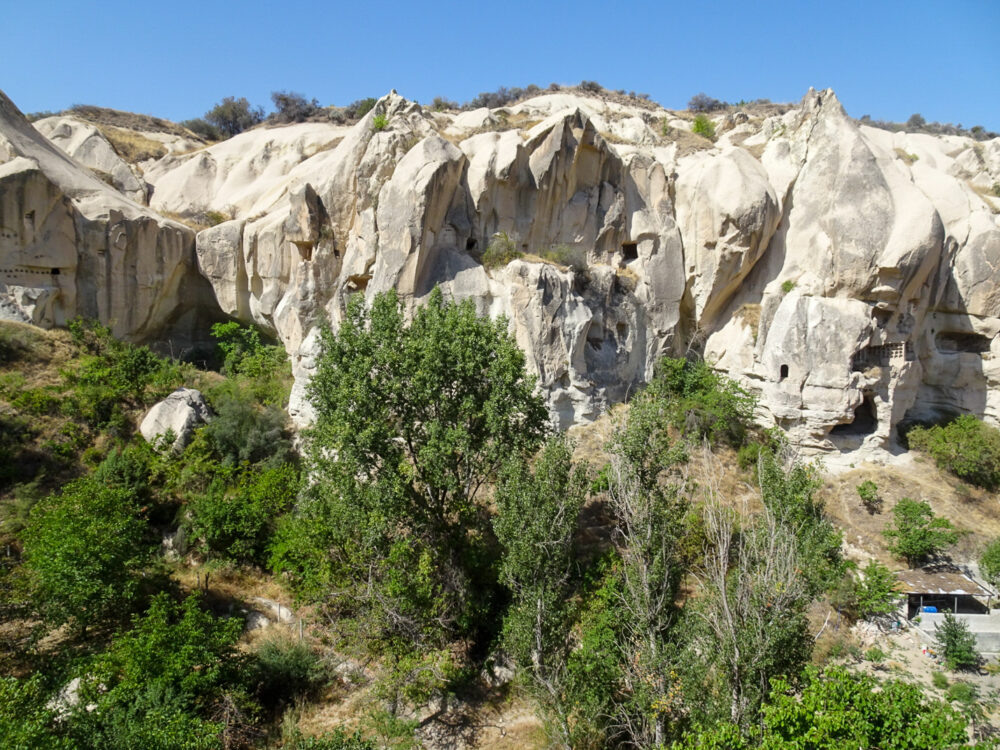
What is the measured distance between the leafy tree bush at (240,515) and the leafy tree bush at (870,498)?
597 inches

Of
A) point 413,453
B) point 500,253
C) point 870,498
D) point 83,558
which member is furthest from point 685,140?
point 83,558

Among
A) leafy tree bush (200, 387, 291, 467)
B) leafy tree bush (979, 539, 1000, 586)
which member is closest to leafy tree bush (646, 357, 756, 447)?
leafy tree bush (979, 539, 1000, 586)

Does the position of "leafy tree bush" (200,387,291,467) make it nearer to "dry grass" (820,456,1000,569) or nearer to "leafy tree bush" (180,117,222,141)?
"dry grass" (820,456,1000,569)

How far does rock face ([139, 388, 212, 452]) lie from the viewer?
1499 centimetres

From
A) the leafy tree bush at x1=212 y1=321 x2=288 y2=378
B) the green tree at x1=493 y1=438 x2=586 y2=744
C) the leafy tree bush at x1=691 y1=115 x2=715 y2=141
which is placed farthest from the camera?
the leafy tree bush at x1=691 y1=115 x2=715 y2=141

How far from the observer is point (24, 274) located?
669 inches

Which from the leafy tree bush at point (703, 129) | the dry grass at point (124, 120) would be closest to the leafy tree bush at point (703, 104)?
the leafy tree bush at point (703, 129)

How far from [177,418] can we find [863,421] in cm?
2069

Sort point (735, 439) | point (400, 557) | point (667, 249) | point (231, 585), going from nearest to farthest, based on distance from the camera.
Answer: point (400, 557) → point (231, 585) → point (735, 439) → point (667, 249)

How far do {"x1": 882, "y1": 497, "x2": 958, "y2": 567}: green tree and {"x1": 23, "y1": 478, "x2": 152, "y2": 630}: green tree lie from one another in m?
17.5

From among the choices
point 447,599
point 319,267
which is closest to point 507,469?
point 447,599

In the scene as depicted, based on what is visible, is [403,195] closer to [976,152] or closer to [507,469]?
[507,469]

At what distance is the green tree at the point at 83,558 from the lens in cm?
964

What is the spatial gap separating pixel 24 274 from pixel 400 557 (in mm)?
15848
